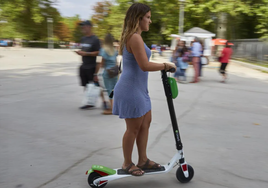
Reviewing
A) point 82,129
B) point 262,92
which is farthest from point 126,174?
point 262,92

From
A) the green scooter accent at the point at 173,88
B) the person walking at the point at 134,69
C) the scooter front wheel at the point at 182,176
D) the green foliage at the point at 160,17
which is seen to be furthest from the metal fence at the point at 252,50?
the person walking at the point at 134,69

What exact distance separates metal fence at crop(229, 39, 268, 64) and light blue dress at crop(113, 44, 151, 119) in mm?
18809

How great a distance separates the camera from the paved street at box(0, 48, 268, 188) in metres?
3.20

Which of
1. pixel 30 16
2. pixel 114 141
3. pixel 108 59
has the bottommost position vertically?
pixel 114 141

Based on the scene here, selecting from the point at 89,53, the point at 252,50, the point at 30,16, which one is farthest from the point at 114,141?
the point at 30,16

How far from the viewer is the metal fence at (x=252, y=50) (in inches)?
790

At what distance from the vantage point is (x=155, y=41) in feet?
131

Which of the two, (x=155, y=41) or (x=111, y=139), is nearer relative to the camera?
(x=111, y=139)

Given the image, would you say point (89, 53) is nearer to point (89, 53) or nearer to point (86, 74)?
point (89, 53)

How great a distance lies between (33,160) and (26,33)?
177 feet

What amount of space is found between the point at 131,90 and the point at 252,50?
833 inches

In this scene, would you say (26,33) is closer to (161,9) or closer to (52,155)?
(161,9)

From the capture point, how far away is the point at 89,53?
600cm

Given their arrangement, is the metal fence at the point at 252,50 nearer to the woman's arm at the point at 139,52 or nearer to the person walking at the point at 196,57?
the person walking at the point at 196,57
